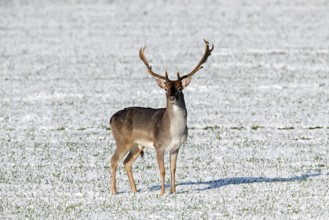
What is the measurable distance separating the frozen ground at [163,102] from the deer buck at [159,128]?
655mm

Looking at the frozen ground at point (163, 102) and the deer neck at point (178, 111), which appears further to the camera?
the deer neck at point (178, 111)

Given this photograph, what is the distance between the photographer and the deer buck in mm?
12703

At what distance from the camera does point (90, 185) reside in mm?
14266

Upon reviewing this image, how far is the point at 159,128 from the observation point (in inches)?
509

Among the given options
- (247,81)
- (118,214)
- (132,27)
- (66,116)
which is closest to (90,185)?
(118,214)

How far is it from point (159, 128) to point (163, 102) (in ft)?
44.0

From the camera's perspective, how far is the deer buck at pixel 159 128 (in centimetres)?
1270

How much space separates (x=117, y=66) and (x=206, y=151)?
1776 centimetres

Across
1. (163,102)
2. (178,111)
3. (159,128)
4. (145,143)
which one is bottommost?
(163,102)

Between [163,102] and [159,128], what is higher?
[159,128]

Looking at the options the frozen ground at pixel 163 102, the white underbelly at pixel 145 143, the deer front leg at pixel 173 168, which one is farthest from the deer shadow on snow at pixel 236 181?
the white underbelly at pixel 145 143

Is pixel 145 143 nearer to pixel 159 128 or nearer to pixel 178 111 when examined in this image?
pixel 159 128

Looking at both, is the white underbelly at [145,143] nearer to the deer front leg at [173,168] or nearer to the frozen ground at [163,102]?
the deer front leg at [173,168]

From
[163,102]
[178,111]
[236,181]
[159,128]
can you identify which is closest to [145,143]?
[159,128]
